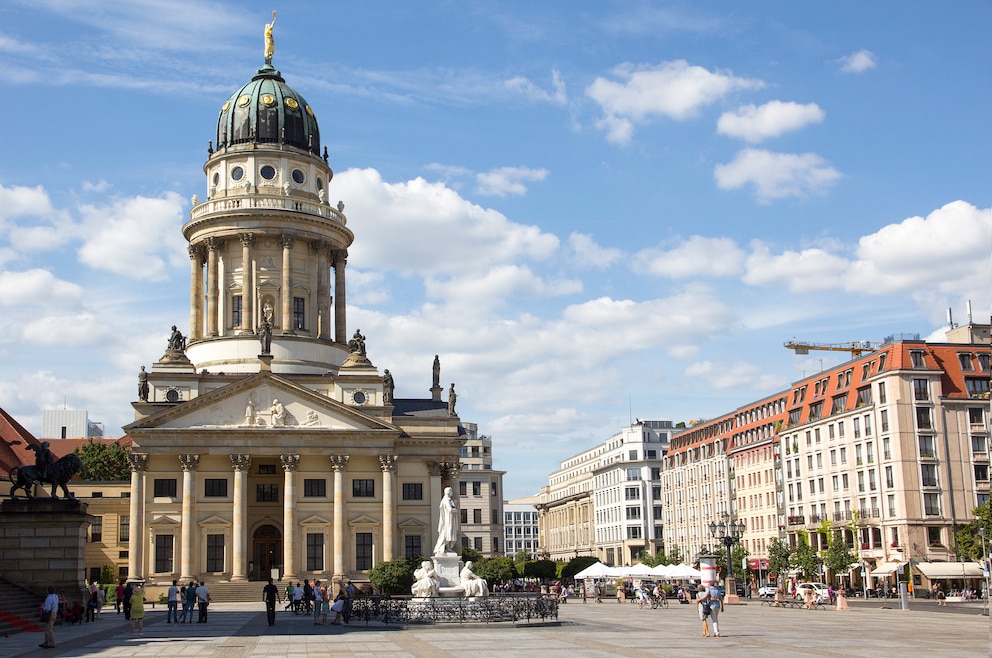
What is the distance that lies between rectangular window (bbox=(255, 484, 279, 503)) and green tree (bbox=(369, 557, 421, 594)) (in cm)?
1386

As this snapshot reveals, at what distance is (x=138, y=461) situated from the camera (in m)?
80.5

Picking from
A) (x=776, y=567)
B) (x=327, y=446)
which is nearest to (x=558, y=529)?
(x=776, y=567)

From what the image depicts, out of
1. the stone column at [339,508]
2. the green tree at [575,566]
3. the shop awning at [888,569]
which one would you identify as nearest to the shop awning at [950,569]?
the shop awning at [888,569]

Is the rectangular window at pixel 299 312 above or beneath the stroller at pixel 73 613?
above

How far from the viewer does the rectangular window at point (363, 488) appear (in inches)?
3312

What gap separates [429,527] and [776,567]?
2751cm

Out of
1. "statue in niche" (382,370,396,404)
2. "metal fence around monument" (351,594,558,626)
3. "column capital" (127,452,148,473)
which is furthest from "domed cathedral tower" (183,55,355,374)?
"metal fence around monument" (351,594,558,626)

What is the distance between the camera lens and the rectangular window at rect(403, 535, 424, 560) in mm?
85438

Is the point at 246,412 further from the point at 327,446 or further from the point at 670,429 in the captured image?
the point at 670,429

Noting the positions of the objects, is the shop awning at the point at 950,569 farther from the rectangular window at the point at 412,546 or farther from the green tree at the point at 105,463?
the green tree at the point at 105,463

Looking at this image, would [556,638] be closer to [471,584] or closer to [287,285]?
[471,584]

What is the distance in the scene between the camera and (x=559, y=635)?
37.6 m

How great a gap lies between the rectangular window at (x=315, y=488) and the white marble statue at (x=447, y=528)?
36.9 meters

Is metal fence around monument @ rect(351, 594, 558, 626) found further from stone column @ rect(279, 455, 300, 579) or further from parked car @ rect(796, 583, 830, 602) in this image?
stone column @ rect(279, 455, 300, 579)
